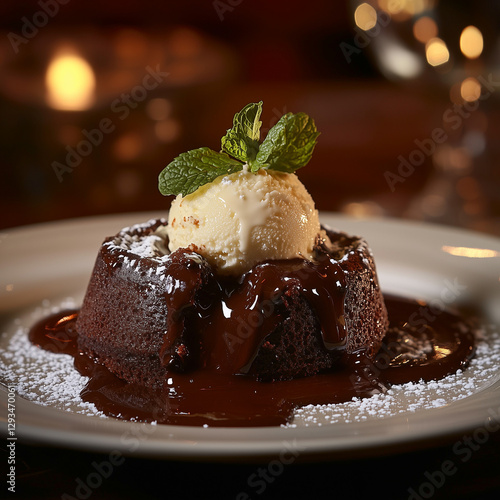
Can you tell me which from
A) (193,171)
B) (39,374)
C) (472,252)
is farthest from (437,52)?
(39,374)

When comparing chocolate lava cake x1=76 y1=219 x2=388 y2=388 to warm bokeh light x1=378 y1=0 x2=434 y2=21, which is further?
warm bokeh light x1=378 y1=0 x2=434 y2=21

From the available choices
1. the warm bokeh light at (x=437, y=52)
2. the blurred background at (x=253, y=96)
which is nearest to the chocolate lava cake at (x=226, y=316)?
the blurred background at (x=253, y=96)

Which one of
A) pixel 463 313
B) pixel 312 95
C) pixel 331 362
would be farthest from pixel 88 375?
pixel 312 95

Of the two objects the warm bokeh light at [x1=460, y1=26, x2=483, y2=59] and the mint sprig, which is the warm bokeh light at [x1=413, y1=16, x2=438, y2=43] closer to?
the warm bokeh light at [x1=460, y1=26, x2=483, y2=59]

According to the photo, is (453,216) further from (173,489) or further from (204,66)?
(173,489)

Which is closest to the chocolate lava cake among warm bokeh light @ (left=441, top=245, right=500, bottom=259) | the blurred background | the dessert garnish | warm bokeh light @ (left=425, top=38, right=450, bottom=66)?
the dessert garnish

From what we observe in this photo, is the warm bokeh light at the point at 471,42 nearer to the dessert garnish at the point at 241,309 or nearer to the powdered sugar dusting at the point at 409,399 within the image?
the dessert garnish at the point at 241,309
